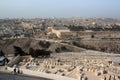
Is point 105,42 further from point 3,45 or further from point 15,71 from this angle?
point 15,71

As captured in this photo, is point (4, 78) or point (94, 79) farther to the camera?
point (94, 79)

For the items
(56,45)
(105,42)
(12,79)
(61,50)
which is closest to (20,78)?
(12,79)

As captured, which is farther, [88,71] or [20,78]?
[88,71]

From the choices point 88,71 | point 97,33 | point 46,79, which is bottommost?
point 97,33

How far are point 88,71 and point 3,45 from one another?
90.8ft

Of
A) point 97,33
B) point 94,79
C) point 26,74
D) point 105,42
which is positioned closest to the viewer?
point 26,74

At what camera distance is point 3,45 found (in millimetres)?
44312

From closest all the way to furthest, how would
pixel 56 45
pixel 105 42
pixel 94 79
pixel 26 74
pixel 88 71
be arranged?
1. pixel 26 74
2. pixel 94 79
3. pixel 88 71
4. pixel 56 45
5. pixel 105 42

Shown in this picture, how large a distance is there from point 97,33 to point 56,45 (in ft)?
65.2

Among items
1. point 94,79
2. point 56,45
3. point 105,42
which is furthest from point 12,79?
point 105,42

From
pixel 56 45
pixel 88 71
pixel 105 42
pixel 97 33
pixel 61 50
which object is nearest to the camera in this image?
pixel 88 71

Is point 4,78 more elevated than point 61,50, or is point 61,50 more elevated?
point 4,78

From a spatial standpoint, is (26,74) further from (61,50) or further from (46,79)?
(61,50)

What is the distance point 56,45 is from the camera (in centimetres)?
4203
